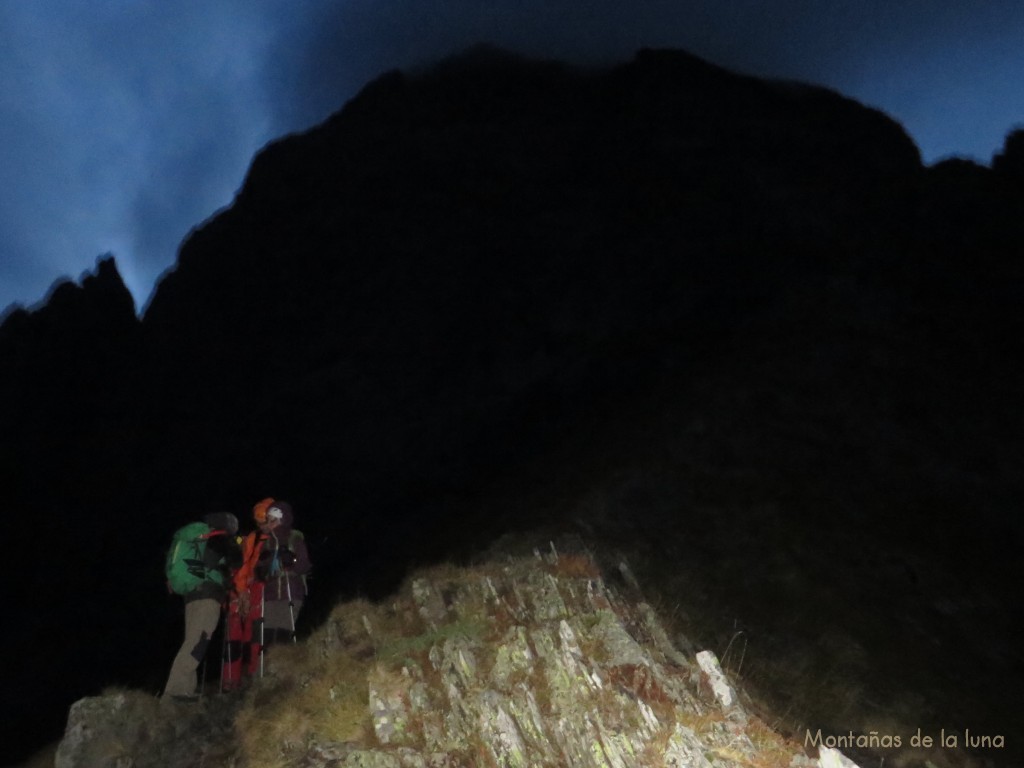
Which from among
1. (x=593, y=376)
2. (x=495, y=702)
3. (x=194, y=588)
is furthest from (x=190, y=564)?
(x=593, y=376)

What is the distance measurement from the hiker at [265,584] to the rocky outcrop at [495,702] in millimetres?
645

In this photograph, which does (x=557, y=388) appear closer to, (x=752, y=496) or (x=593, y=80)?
(x=752, y=496)

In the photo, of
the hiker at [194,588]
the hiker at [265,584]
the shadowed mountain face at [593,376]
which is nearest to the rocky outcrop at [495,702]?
the hiker at [265,584]

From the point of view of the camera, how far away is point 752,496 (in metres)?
18.9

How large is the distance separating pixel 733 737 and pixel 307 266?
48980 mm

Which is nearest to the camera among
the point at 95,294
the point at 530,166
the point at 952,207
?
the point at 952,207

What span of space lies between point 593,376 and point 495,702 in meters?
27.4

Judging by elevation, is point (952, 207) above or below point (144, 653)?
above

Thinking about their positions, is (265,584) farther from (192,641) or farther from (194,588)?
(192,641)

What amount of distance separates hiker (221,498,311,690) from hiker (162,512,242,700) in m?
0.39

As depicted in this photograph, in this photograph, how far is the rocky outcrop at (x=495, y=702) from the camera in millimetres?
7773

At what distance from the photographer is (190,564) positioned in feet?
33.1

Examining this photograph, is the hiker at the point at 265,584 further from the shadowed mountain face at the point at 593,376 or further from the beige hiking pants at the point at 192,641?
the shadowed mountain face at the point at 593,376

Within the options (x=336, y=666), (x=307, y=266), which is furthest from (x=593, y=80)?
(x=336, y=666)
